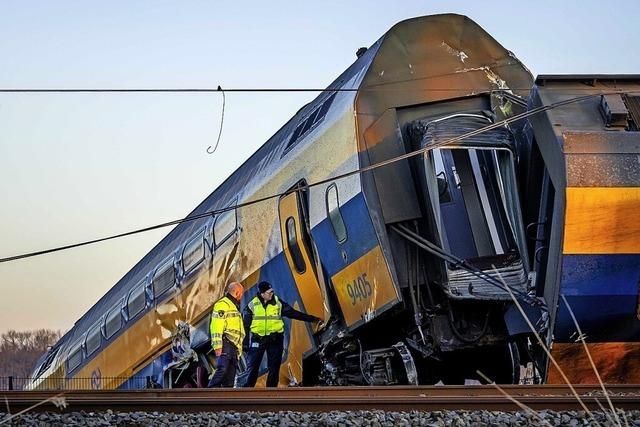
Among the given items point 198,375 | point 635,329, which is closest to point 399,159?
point 635,329

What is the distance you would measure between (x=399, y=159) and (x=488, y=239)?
1214mm

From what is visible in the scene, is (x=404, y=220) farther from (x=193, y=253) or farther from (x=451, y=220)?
(x=193, y=253)

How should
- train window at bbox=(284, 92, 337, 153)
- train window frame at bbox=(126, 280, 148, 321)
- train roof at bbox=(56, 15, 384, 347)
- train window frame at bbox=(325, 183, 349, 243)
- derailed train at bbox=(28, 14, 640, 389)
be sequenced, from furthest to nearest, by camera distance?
train window frame at bbox=(126, 280, 148, 321) < train roof at bbox=(56, 15, 384, 347) < train window at bbox=(284, 92, 337, 153) < train window frame at bbox=(325, 183, 349, 243) < derailed train at bbox=(28, 14, 640, 389)

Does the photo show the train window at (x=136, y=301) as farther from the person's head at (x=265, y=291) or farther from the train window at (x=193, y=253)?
the person's head at (x=265, y=291)

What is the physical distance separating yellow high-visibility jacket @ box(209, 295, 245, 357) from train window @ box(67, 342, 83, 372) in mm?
5963

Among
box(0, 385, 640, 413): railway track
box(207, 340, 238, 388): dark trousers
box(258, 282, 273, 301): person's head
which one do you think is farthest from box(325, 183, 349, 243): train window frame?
box(0, 385, 640, 413): railway track

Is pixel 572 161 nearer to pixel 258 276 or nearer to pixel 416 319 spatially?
pixel 416 319

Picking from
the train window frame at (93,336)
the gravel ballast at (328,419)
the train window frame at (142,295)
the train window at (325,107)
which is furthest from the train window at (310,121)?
the train window frame at (93,336)

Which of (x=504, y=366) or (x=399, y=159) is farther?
(x=504, y=366)

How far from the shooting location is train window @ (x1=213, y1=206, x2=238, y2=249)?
12578 mm

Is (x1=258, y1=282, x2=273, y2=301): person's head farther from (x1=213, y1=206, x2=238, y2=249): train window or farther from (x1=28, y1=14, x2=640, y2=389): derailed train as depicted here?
(x1=213, y1=206, x2=238, y2=249): train window

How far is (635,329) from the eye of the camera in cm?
902

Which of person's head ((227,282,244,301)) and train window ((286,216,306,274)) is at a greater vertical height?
train window ((286,216,306,274))

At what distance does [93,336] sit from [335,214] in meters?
7.46
